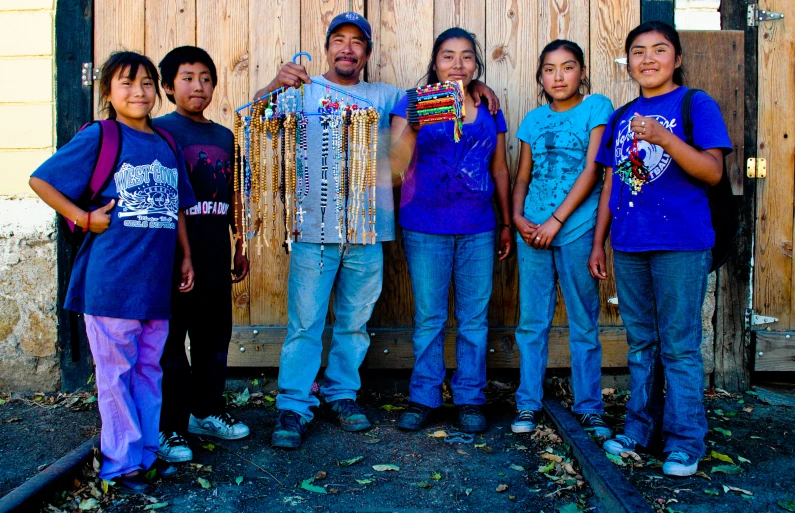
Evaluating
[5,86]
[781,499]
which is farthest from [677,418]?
[5,86]

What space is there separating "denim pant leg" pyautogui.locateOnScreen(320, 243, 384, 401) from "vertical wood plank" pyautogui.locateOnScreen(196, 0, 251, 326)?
4.59 feet

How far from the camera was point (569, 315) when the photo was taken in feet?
12.5

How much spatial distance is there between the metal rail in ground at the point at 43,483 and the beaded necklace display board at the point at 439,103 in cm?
230

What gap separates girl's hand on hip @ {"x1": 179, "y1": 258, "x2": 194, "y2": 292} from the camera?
132 inches

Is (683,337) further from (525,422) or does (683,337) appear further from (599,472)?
(525,422)

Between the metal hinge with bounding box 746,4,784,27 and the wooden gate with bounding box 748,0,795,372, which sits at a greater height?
the metal hinge with bounding box 746,4,784,27

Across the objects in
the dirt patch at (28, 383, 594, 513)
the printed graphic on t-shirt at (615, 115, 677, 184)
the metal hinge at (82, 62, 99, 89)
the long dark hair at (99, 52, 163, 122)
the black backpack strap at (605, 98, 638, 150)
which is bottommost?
the dirt patch at (28, 383, 594, 513)

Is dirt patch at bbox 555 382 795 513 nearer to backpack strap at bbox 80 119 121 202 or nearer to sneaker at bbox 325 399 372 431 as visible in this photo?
sneaker at bbox 325 399 372 431

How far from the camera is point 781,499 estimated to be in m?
3.00

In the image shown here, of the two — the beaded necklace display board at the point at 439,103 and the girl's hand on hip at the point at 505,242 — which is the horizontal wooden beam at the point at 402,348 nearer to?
the girl's hand on hip at the point at 505,242

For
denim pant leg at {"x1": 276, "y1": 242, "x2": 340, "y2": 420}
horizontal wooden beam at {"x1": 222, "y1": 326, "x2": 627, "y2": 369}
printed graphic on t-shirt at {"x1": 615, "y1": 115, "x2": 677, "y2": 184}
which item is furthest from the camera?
horizontal wooden beam at {"x1": 222, "y1": 326, "x2": 627, "y2": 369}

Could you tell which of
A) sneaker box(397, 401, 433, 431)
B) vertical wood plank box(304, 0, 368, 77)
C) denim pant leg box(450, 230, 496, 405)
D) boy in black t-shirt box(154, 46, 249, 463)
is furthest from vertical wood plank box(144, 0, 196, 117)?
sneaker box(397, 401, 433, 431)

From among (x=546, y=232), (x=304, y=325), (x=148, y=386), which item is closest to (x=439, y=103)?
(x=546, y=232)

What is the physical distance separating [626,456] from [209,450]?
6.82 feet
